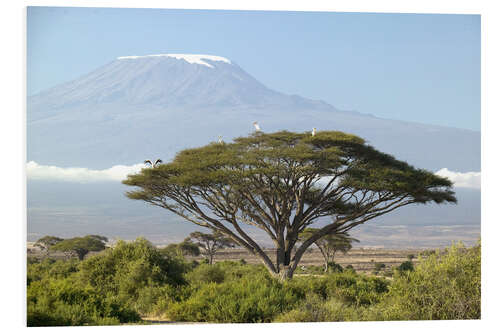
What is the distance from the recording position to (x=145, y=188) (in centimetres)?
1769

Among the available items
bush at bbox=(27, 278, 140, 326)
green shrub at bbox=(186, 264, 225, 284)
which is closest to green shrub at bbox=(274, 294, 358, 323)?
bush at bbox=(27, 278, 140, 326)

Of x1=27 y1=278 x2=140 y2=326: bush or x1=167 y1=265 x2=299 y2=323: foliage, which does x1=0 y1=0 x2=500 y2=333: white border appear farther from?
x1=167 y1=265 x2=299 y2=323: foliage

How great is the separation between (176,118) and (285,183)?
5712 cm

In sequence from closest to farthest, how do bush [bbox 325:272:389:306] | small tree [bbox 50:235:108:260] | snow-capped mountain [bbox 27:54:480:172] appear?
1. bush [bbox 325:272:389:306]
2. small tree [bbox 50:235:108:260]
3. snow-capped mountain [bbox 27:54:480:172]

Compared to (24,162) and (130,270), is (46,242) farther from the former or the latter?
(24,162)

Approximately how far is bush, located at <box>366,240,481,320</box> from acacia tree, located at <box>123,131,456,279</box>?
6.24 m

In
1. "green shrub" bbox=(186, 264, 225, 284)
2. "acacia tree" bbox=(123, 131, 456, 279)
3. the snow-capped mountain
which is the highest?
the snow-capped mountain

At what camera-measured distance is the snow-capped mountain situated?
6456 centimetres

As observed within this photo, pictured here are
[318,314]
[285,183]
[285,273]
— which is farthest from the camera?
[285,183]

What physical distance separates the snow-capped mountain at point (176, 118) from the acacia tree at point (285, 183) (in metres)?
43.9

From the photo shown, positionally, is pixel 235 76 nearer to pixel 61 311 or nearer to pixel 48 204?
pixel 48 204

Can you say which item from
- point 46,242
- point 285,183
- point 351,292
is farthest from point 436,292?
point 46,242

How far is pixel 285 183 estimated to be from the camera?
1684cm

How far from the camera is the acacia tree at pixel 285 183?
16.2 m
